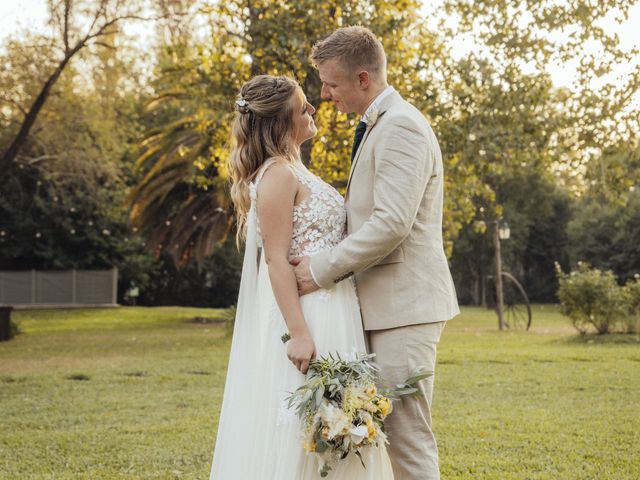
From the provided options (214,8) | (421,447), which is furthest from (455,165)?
(421,447)

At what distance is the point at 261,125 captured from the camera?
11.9ft

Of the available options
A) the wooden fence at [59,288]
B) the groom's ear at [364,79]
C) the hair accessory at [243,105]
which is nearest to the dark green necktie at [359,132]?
the groom's ear at [364,79]

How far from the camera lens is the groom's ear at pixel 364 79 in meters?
3.49

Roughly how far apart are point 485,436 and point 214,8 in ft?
31.0

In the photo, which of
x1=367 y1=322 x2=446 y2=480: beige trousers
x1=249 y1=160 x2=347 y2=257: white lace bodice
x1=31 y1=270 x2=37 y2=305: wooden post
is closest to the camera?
x1=367 y1=322 x2=446 y2=480: beige trousers

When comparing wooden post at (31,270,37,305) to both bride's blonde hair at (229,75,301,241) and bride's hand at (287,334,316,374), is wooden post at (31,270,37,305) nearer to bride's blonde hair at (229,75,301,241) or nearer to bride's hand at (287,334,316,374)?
bride's blonde hair at (229,75,301,241)

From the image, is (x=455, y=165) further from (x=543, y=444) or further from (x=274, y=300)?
(x=274, y=300)

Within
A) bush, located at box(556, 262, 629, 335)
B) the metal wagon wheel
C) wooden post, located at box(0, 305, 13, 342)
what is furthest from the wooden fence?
bush, located at box(556, 262, 629, 335)

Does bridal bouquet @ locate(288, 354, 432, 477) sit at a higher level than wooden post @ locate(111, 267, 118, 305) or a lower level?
lower

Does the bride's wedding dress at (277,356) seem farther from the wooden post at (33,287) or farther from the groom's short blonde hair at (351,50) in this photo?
the wooden post at (33,287)

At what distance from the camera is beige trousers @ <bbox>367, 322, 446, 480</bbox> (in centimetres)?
341

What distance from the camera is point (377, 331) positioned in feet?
11.6

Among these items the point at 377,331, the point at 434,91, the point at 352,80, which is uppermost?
the point at 434,91

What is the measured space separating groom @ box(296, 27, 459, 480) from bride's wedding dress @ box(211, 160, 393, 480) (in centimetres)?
9
